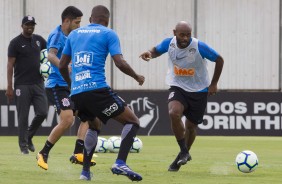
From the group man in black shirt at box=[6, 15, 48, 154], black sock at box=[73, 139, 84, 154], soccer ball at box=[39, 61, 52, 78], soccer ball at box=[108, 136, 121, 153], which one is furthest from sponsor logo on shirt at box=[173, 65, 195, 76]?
man in black shirt at box=[6, 15, 48, 154]

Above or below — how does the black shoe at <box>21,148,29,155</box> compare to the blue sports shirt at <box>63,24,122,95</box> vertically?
below

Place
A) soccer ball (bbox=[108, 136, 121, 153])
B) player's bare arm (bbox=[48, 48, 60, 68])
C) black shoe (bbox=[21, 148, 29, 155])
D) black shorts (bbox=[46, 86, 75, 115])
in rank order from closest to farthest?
player's bare arm (bbox=[48, 48, 60, 68]) < black shorts (bbox=[46, 86, 75, 115]) < black shoe (bbox=[21, 148, 29, 155]) < soccer ball (bbox=[108, 136, 121, 153])

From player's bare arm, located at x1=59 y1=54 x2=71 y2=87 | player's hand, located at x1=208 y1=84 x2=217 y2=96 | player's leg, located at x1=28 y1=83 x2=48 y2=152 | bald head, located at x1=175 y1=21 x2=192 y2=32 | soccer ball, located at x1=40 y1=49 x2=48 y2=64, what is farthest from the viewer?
soccer ball, located at x1=40 y1=49 x2=48 y2=64

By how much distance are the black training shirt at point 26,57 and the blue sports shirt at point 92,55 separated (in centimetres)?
615

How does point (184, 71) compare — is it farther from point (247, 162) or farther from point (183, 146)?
point (247, 162)

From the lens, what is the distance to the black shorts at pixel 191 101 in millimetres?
13156

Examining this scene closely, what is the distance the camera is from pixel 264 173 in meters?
12.6

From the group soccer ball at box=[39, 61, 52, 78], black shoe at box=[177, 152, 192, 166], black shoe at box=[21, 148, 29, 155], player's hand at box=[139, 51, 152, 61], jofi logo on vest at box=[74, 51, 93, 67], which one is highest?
jofi logo on vest at box=[74, 51, 93, 67]

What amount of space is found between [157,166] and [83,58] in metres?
3.34

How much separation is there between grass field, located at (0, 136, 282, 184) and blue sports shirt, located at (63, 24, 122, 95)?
1161 mm

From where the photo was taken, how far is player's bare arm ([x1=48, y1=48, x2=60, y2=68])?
12.8 metres

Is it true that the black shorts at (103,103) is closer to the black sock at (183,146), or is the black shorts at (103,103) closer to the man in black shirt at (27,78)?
the black sock at (183,146)

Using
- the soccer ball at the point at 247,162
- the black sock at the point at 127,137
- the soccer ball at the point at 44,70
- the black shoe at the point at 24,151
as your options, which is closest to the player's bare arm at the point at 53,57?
the black sock at the point at 127,137

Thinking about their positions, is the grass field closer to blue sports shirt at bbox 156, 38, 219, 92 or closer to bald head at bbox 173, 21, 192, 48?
blue sports shirt at bbox 156, 38, 219, 92
